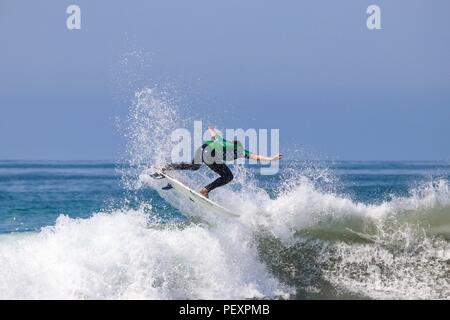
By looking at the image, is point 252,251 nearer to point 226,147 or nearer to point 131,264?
point 226,147

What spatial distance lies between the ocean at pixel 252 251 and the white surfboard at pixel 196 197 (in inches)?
13.1

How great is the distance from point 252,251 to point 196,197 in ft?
4.93

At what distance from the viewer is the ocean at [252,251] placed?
1122 centimetres

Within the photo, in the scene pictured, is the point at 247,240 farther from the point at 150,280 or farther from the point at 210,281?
the point at 150,280

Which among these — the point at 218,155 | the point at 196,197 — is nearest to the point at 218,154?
the point at 218,155

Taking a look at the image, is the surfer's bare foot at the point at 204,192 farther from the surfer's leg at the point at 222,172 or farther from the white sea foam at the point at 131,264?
the white sea foam at the point at 131,264

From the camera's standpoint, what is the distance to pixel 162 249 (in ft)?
39.0

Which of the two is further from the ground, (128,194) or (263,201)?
(263,201)

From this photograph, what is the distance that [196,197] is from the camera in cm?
1292

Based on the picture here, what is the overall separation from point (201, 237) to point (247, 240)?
91cm

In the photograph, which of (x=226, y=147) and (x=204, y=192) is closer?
(x=226, y=147)
